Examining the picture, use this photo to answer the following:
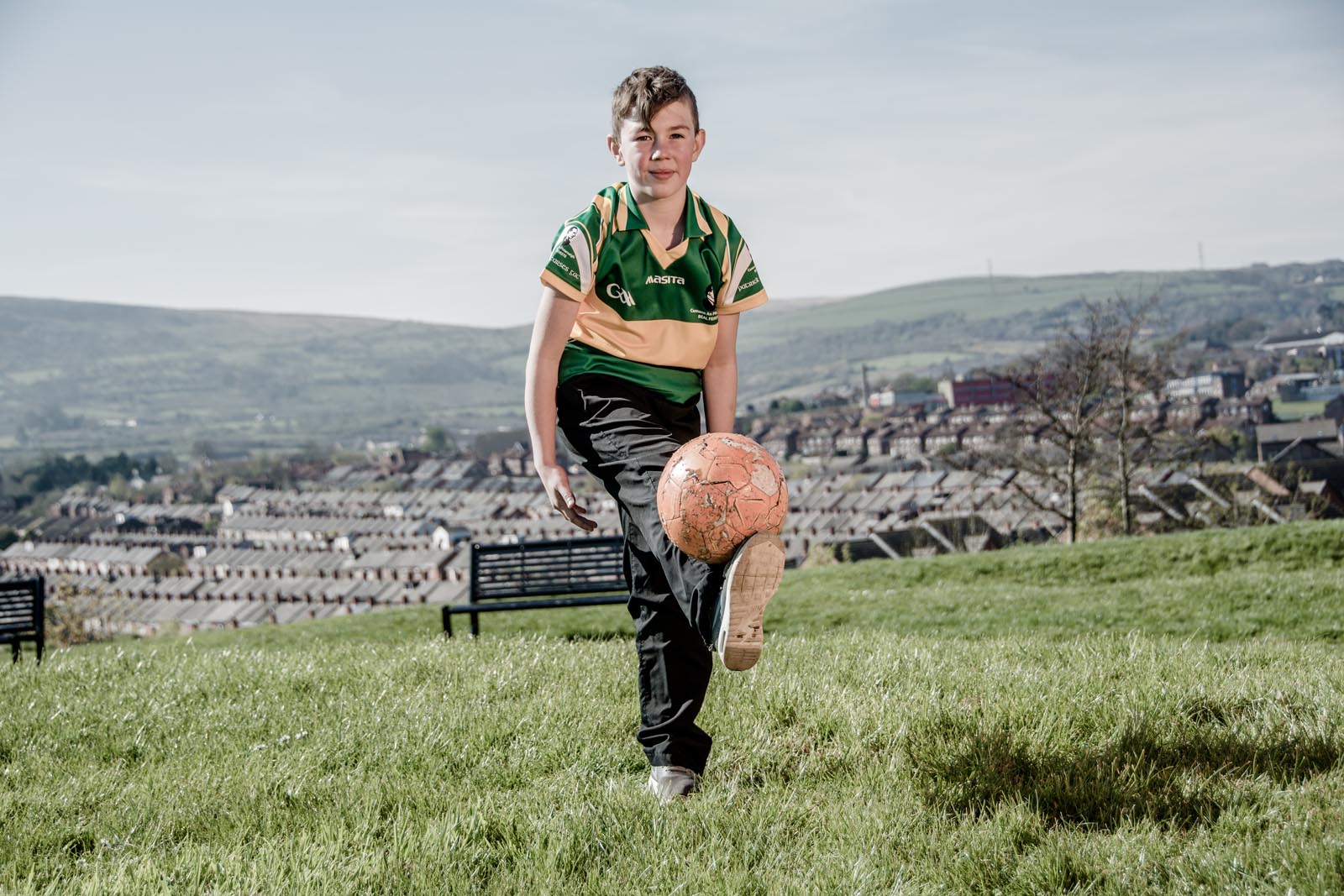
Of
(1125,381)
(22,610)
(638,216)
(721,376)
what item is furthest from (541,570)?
(1125,381)

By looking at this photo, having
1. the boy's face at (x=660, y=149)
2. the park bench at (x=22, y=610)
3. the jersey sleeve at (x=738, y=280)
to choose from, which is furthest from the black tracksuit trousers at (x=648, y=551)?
the park bench at (x=22, y=610)

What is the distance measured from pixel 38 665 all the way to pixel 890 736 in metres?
6.06

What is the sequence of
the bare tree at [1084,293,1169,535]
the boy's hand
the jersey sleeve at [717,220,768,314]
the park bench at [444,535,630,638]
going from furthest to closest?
the bare tree at [1084,293,1169,535] → the park bench at [444,535,630,638] → the jersey sleeve at [717,220,768,314] → the boy's hand

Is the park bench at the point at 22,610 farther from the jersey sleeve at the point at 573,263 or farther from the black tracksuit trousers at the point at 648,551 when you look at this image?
the jersey sleeve at the point at 573,263

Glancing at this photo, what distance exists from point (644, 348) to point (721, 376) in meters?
0.42

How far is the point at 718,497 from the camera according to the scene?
375 cm

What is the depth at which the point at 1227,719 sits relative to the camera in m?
4.86

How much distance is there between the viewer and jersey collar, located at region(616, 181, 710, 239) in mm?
4555

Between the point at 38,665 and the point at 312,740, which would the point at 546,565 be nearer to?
the point at 38,665

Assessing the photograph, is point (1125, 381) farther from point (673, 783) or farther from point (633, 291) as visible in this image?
point (673, 783)

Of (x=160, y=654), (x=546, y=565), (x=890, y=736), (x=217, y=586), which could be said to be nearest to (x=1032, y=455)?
(x=546, y=565)

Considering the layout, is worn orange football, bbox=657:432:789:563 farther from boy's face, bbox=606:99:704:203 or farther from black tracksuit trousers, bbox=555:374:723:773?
boy's face, bbox=606:99:704:203

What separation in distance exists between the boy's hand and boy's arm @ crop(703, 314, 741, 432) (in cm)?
67

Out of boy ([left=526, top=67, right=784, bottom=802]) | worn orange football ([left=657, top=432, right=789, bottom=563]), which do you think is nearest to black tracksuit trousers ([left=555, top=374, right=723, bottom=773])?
boy ([left=526, top=67, right=784, bottom=802])
